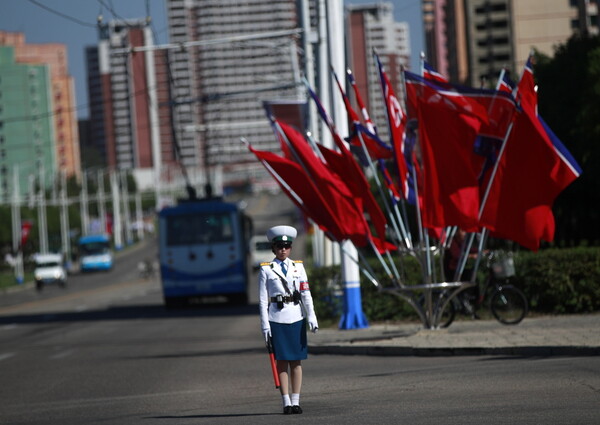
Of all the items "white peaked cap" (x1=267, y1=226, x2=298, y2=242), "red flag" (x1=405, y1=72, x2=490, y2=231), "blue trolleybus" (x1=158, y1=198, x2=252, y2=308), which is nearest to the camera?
"white peaked cap" (x1=267, y1=226, x2=298, y2=242)

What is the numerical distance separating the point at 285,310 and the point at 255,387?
3238 millimetres

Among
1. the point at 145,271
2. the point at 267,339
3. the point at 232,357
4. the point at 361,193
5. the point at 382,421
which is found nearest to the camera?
the point at 382,421

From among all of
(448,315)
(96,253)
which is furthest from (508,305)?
(96,253)

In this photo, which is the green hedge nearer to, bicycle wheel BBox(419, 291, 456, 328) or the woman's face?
bicycle wheel BBox(419, 291, 456, 328)

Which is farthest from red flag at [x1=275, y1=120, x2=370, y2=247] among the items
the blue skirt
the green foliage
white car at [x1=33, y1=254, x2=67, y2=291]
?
white car at [x1=33, y1=254, x2=67, y2=291]

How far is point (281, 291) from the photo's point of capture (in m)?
11.5

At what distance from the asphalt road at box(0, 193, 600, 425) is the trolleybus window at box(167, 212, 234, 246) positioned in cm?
1507

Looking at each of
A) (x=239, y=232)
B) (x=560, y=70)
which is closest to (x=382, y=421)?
(x=239, y=232)

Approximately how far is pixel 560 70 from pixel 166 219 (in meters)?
13.2

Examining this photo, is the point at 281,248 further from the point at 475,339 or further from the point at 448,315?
the point at 448,315

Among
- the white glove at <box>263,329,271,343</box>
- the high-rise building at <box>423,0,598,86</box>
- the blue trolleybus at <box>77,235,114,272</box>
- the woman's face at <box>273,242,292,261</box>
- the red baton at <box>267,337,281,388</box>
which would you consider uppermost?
the high-rise building at <box>423,0,598,86</box>

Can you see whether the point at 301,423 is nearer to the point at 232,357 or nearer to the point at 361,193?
the point at 232,357

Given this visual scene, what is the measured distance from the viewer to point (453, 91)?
19484 mm

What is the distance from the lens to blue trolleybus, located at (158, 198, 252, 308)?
39625 millimetres
